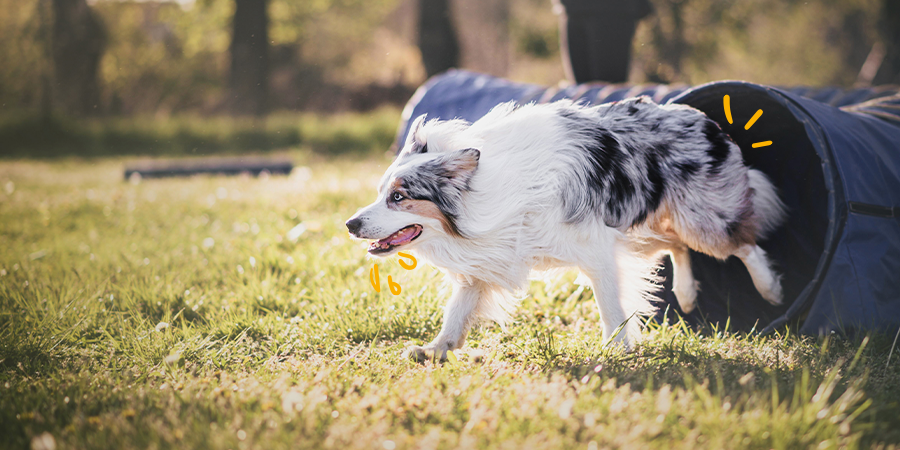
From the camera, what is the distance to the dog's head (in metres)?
2.59

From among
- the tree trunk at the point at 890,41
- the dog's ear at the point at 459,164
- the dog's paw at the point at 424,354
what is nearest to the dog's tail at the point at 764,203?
the dog's ear at the point at 459,164

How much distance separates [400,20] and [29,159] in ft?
58.2

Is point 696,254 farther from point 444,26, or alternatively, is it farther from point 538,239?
point 444,26

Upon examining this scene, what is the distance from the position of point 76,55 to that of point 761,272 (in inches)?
925

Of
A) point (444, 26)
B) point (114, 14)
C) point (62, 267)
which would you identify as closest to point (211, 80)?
point (114, 14)

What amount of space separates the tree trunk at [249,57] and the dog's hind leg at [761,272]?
1525 cm

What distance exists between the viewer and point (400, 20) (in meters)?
28.2

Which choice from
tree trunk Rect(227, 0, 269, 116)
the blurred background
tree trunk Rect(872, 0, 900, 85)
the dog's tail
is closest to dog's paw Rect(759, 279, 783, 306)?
the dog's tail

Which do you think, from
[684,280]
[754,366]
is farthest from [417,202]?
[684,280]

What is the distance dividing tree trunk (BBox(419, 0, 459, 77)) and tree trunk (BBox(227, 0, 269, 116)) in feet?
16.5

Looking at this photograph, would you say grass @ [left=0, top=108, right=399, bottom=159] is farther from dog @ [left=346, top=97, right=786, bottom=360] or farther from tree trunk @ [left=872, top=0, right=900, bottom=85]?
dog @ [left=346, top=97, right=786, bottom=360]

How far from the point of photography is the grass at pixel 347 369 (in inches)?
78.8

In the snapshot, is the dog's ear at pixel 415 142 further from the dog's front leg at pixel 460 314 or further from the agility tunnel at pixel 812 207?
the agility tunnel at pixel 812 207

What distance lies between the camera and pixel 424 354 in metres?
2.89
